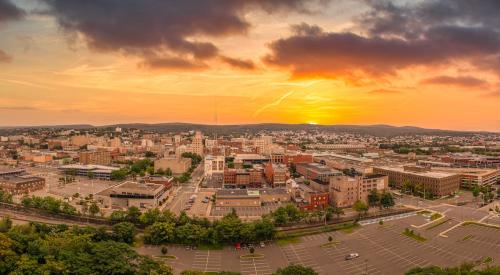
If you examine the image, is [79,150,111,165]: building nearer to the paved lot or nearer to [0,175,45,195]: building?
[0,175,45,195]: building

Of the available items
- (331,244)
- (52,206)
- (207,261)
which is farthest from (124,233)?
(331,244)

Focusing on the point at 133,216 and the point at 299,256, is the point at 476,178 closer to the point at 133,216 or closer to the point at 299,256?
the point at 299,256

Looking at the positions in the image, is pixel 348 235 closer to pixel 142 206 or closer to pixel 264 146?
pixel 142 206

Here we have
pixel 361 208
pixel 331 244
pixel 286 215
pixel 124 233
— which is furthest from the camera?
pixel 361 208

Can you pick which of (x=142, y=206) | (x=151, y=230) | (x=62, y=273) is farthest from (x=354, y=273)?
(x=142, y=206)

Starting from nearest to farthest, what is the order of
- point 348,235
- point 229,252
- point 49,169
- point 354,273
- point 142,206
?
point 354,273 → point 229,252 → point 348,235 → point 142,206 → point 49,169

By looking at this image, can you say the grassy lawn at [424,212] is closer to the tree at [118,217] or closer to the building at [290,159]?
the tree at [118,217]

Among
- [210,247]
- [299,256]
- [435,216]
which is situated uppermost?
[435,216]
